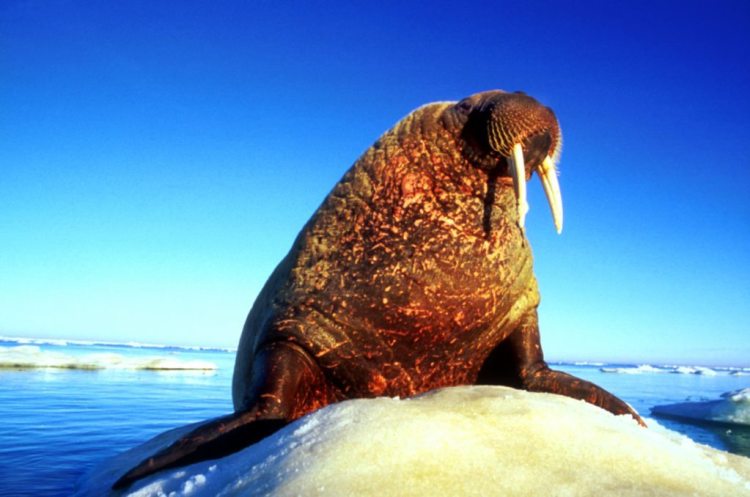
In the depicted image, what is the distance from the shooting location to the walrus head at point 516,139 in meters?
3.16

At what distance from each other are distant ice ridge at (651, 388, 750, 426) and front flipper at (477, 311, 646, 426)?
288 inches

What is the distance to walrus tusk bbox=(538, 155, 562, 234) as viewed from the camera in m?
3.36

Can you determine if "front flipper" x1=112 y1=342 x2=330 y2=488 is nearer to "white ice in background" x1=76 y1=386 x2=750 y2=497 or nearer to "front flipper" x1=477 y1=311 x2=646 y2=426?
"white ice in background" x1=76 y1=386 x2=750 y2=497

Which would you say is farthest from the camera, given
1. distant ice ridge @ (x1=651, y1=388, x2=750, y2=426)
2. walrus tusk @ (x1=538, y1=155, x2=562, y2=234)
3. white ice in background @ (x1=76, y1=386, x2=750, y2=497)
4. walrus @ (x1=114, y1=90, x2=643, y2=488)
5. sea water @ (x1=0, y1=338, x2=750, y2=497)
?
distant ice ridge @ (x1=651, y1=388, x2=750, y2=426)

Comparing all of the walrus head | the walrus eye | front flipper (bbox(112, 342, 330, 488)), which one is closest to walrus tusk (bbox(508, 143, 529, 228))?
the walrus head

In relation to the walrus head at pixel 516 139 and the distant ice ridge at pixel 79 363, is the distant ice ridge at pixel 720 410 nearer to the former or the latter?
the walrus head at pixel 516 139

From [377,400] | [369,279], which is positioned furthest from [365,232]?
[377,400]

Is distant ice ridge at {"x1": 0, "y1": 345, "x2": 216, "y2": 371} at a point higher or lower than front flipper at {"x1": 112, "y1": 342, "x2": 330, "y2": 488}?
lower

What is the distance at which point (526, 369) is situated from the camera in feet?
11.5

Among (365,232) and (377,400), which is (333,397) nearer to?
(365,232)

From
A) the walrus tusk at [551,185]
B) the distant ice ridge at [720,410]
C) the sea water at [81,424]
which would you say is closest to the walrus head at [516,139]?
the walrus tusk at [551,185]

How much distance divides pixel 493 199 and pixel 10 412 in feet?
19.5

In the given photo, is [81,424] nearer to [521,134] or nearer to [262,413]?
[262,413]

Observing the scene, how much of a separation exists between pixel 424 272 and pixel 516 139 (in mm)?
868
